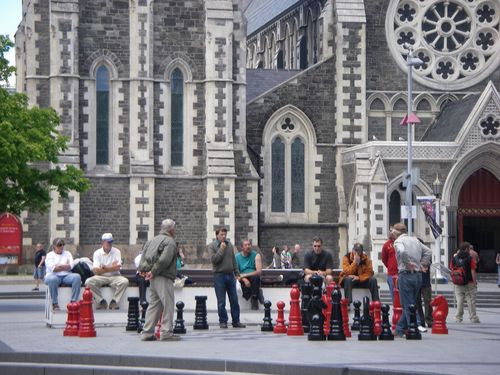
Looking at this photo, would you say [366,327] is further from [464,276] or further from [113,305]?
[464,276]

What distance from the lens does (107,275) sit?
2906cm

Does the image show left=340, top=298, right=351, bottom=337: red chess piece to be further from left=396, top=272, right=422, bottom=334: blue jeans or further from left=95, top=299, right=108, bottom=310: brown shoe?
left=95, top=299, right=108, bottom=310: brown shoe

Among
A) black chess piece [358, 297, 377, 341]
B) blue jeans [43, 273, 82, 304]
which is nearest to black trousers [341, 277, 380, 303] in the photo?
black chess piece [358, 297, 377, 341]

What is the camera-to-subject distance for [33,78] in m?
50.3

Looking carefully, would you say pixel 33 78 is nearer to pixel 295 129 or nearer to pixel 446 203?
pixel 295 129

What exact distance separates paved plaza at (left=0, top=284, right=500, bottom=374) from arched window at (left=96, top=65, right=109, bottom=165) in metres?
24.2

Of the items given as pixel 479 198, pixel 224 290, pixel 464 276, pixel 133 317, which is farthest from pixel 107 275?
pixel 479 198

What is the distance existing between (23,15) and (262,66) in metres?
18.5

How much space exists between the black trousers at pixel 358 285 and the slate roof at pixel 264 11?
3462 centimetres

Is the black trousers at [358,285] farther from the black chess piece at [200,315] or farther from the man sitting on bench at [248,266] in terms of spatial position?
the black chess piece at [200,315]

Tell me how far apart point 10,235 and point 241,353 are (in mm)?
29896

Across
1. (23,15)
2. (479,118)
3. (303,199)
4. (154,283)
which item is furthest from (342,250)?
(154,283)

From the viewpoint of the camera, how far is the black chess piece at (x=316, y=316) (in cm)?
2373

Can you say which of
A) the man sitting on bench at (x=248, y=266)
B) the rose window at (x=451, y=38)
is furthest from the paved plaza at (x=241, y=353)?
the rose window at (x=451, y=38)
